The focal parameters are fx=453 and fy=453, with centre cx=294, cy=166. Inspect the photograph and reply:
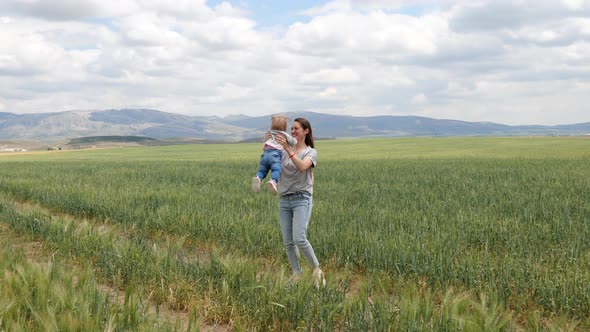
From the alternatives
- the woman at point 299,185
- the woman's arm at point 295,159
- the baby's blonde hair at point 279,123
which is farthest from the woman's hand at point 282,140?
the woman at point 299,185

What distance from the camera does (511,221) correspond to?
28.9ft

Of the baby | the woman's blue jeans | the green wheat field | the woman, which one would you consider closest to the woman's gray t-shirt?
the woman

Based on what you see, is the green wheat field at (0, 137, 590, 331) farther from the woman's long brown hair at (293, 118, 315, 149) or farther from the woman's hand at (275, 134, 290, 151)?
the woman's long brown hair at (293, 118, 315, 149)

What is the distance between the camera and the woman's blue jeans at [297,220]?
19.0 ft

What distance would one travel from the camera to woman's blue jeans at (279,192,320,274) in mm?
5789

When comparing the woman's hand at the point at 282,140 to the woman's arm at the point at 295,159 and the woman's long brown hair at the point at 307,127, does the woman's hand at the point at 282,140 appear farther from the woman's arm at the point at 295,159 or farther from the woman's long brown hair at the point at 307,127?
the woman's long brown hair at the point at 307,127

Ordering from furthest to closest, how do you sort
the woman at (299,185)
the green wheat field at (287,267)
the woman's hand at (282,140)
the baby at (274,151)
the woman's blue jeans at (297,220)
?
the woman's blue jeans at (297,220) < the woman at (299,185) < the baby at (274,151) < the woman's hand at (282,140) < the green wheat field at (287,267)

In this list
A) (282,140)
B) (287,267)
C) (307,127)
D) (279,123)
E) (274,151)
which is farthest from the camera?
(287,267)

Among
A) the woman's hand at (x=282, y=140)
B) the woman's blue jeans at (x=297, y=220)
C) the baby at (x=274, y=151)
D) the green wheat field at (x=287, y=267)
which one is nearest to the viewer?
the green wheat field at (x=287, y=267)

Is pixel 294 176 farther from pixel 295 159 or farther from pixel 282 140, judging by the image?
pixel 282 140

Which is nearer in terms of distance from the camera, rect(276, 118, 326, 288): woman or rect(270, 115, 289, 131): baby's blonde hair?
rect(270, 115, 289, 131): baby's blonde hair

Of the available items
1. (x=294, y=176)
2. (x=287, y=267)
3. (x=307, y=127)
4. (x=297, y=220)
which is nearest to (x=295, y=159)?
(x=294, y=176)

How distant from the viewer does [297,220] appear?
5.80m

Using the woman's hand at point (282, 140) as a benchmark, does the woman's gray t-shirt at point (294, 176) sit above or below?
below
